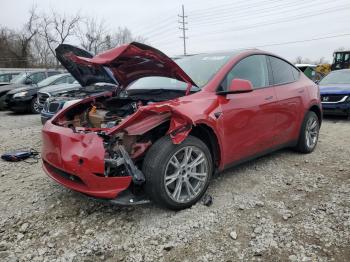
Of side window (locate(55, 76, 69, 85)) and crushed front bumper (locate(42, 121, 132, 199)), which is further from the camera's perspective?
side window (locate(55, 76, 69, 85))

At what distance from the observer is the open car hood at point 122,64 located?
309cm

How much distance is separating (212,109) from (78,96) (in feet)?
14.5

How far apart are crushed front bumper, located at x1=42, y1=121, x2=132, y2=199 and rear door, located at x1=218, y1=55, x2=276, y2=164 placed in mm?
1281

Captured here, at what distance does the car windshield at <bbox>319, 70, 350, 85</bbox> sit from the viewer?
9.30 meters

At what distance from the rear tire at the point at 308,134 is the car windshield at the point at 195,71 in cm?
174

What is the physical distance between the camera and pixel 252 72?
4098 mm

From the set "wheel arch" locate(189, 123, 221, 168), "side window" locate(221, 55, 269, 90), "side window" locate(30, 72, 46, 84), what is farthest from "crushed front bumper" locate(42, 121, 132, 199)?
"side window" locate(30, 72, 46, 84)

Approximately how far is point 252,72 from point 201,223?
2021 mm

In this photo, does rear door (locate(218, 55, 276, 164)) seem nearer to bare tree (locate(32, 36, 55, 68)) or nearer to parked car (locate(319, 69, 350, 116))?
parked car (locate(319, 69, 350, 116))

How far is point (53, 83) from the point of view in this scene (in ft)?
38.2

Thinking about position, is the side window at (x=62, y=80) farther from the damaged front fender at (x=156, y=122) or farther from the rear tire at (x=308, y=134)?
the damaged front fender at (x=156, y=122)

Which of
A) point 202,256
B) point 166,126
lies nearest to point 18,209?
point 166,126

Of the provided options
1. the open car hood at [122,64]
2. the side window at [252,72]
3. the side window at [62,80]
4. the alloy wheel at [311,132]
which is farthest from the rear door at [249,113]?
the side window at [62,80]

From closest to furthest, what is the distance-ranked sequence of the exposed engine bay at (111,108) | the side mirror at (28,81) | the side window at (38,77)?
the exposed engine bay at (111,108) → the side mirror at (28,81) → the side window at (38,77)
